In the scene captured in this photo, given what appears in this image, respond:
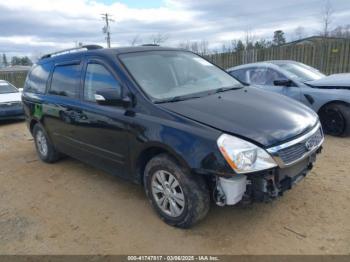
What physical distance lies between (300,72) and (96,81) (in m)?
4.87

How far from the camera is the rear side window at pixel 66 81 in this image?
4258 mm

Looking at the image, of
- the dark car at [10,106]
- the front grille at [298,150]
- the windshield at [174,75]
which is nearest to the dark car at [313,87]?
the windshield at [174,75]

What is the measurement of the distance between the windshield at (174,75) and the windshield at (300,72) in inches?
119

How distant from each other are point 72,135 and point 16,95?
741cm

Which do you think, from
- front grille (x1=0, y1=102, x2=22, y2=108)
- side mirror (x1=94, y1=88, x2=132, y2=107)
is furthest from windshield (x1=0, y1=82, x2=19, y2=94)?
side mirror (x1=94, y1=88, x2=132, y2=107)

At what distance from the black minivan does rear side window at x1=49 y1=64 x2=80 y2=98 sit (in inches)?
0.6

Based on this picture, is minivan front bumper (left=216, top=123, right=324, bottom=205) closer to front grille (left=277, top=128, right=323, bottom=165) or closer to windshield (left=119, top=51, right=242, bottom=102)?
front grille (left=277, top=128, right=323, bottom=165)

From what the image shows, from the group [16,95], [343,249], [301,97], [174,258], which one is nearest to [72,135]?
[174,258]

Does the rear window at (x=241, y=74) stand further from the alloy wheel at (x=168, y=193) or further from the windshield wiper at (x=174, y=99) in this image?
the alloy wheel at (x=168, y=193)

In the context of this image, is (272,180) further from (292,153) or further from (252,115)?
(252,115)

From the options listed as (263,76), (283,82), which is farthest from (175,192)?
(263,76)

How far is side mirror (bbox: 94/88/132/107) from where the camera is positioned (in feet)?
11.1

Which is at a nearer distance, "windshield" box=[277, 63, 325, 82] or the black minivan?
the black minivan

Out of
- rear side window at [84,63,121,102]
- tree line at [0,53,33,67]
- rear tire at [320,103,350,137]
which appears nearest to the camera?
rear side window at [84,63,121,102]
